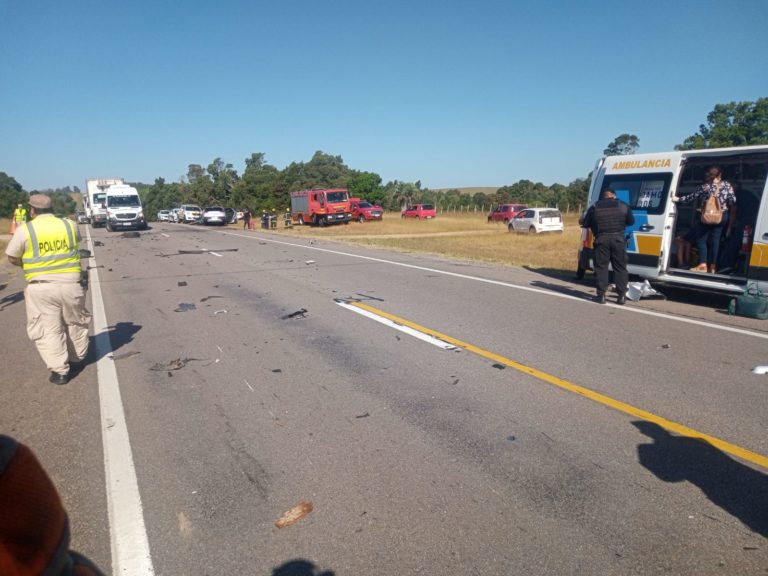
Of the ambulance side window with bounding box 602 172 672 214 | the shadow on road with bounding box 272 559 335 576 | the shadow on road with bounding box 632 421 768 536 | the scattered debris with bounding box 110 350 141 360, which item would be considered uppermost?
the ambulance side window with bounding box 602 172 672 214

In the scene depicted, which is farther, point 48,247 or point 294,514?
point 48,247

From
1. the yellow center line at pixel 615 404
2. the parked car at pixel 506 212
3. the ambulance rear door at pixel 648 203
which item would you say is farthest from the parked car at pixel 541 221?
the yellow center line at pixel 615 404

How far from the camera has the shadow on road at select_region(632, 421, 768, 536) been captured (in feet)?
10.2

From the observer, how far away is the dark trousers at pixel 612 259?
885 centimetres

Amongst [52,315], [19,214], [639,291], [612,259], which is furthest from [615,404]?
[19,214]

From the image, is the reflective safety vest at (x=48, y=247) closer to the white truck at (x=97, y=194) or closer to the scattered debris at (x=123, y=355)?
the scattered debris at (x=123, y=355)

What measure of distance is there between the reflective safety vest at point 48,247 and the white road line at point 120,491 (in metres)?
1.27

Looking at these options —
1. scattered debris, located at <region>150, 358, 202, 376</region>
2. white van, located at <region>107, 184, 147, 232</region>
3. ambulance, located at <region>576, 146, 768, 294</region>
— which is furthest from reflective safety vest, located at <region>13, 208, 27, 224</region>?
ambulance, located at <region>576, 146, 768, 294</region>

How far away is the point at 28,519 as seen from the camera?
0.97 m

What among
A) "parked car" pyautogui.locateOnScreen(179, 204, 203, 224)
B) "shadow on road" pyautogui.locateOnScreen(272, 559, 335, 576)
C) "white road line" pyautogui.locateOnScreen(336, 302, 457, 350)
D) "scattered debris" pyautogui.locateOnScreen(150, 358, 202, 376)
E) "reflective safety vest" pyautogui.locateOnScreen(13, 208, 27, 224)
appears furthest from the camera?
"parked car" pyautogui.locateOnScreen(179, 204, 203, 224)

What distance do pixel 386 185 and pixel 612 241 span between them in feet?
251

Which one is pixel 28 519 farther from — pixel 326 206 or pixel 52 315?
pixel 326 206

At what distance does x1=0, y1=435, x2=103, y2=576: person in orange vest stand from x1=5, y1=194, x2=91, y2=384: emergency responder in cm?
518

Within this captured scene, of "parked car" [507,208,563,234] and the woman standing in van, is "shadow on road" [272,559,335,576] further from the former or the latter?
"parked car" [507,208,563,234]
